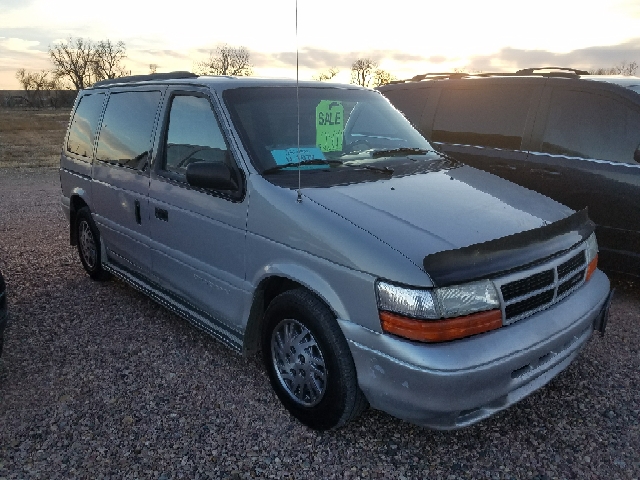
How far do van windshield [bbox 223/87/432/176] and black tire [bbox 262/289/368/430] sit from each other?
823mm

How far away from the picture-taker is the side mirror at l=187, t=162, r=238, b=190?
2.96m

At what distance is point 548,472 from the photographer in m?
2.62

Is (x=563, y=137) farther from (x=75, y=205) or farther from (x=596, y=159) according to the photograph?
(x=75, y=205)

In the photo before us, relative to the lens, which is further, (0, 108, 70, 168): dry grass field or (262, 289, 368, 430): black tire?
(0, 108, 70, 168): dry grass field

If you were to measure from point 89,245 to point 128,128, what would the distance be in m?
1.55

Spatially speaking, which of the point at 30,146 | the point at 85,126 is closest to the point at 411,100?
the point at 85,126

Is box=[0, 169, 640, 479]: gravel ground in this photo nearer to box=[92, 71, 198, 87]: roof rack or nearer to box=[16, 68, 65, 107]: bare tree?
box=[92, 71, 198, 87]: roof rack

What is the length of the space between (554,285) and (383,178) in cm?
113

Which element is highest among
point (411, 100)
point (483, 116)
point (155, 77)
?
point (155, 77)

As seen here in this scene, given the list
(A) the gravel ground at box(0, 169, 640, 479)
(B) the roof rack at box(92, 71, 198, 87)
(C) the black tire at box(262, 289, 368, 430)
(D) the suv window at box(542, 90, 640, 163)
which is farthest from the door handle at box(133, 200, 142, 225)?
(D) the suv window at box(542, 90, 640, 163)

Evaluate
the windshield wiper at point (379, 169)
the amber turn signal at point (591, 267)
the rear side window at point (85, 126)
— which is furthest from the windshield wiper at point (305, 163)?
the rear side window at point (85, 126)

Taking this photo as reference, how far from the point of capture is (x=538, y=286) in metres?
2.55

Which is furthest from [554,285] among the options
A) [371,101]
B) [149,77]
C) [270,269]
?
[149,77]

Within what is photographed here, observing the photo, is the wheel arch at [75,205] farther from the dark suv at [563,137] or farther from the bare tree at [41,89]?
the bare tree at [41,89]
